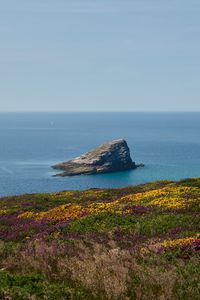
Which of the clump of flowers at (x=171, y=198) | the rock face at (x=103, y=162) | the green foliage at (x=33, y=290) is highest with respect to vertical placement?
the green foliage at (x=33, y=290)

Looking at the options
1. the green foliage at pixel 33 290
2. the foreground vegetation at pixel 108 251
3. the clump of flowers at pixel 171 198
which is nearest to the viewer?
the green foliage at pixel 33 290

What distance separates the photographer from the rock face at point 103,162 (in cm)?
16488

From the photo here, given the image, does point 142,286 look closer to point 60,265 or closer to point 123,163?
point 60,265

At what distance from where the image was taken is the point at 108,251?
17.5 metres

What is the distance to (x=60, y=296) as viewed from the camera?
11961mm

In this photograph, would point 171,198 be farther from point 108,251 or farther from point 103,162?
point 103,162

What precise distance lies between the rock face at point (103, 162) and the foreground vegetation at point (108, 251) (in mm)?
130289

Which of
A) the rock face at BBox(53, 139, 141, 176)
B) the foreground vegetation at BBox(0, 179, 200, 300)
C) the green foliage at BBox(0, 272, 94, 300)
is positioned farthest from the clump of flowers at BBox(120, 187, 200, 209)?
the rock face at BBox(53, 139, 141, 176)

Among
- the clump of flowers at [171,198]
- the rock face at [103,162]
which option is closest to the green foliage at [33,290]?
the clump of flowers at [171,198]

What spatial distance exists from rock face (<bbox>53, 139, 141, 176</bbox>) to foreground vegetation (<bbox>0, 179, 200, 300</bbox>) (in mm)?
130289

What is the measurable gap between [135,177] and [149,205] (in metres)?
120

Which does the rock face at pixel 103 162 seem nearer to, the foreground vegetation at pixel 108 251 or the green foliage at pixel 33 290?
the foreground vegetation at pixel 108 251

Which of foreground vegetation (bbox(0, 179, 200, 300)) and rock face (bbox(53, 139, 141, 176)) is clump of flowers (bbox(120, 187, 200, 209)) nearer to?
foreground vegetation (bbox(0, 179, 200, 300))

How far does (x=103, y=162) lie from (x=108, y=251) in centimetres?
15330
